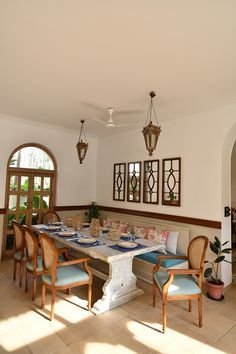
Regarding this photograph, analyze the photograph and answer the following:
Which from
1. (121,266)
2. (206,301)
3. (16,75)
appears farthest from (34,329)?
(16,75)

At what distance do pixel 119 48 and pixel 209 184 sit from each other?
2419mm

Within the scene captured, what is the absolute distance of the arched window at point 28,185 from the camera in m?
4.54

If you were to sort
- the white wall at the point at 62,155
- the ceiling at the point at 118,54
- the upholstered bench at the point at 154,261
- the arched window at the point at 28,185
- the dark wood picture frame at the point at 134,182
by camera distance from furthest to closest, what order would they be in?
1. the dark wood picture frame at the point at 134,182
2. the arched window at the point at 28,185
3. the white wall at the point at 62,155
4. the upholstered bench at the point at 154,261
5. the ceiling at the point at 118,54

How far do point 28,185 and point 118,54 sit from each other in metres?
3.52

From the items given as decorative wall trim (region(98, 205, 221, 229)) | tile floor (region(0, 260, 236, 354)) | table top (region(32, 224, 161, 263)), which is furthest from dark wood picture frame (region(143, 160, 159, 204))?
tile floor (region(0, 260, 236, 354))

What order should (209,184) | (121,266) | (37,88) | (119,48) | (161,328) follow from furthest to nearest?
(209,184) → (37,88) → (121,266) → (161,328) → (119,48)

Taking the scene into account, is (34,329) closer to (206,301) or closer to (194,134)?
(206,301)

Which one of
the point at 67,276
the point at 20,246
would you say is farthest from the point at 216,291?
the point at 20,246

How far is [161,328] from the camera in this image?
2.32 metres

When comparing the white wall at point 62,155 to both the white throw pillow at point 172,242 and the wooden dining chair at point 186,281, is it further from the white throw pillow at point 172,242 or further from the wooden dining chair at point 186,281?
the wooden dining chair at point 186,281

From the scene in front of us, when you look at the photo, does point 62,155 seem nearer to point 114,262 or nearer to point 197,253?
point 114,262

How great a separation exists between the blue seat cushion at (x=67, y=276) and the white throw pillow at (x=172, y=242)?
156cm

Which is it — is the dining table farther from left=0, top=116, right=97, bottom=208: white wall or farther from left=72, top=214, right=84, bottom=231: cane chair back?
left=0, top=116, right=97, bottom=208: white wall

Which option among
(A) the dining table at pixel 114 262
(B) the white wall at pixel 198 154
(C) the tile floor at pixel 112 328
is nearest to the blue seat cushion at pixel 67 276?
(A) the dining table at pixel 114 262
